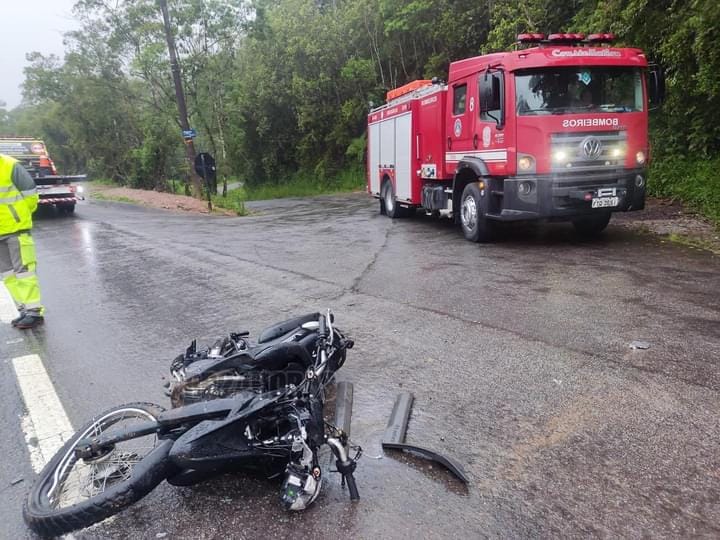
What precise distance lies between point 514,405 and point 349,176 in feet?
93.2

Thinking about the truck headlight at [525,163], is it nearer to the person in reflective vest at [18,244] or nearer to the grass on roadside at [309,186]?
the person in reflective vest at [18,244]

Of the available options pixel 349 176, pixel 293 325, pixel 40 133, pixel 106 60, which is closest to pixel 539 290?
pixel 293 325

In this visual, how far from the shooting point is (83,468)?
9.24ft

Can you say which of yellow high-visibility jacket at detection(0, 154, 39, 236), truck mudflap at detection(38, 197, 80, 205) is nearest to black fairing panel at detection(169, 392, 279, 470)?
yellow high-visibility jacket at detection(0, 154, 39, 236)

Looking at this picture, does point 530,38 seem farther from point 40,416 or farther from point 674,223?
point 40,416

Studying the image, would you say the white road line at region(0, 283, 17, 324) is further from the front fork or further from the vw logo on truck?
the vw logo on truck

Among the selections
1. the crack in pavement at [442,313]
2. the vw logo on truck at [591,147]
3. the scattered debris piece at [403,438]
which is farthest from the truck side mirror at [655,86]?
the scattered debris piece at [403,438]

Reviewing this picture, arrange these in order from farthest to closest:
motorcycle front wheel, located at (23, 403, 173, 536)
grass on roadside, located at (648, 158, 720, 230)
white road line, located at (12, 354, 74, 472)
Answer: grass on roadside, located at (648, 158, 720, 230)
white road line, located at (12, 354, 74, 472)
motorcycle front wheel, located at (23, 403, 173, 536)

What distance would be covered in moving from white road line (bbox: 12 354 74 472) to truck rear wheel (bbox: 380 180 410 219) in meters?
10.1

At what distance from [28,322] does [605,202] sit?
770cm

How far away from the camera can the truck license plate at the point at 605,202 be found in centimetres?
844

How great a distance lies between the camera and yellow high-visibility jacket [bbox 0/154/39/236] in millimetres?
5965

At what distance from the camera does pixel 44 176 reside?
17.3m

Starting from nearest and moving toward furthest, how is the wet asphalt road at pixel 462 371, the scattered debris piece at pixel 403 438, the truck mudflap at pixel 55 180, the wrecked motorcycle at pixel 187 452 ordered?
the wrecked motorcycle at pixel 187 452 < the wet asphalt road at pixel 462 371 < the scattered debris piece at pixel 403 438 < the truck mudflap at pixel 55 180
